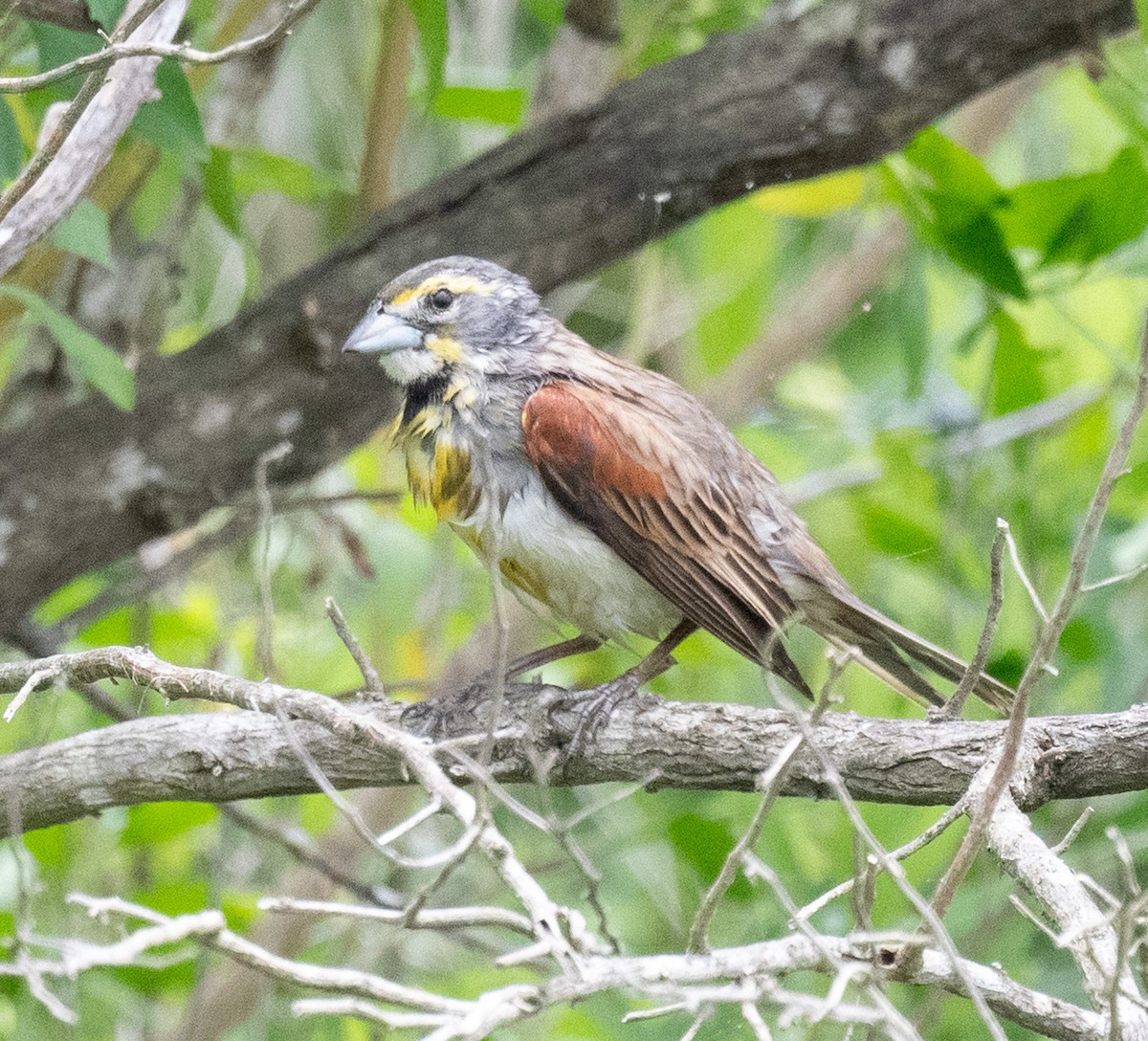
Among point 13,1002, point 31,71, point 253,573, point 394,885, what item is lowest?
point 394,885

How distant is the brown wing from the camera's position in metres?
3.73

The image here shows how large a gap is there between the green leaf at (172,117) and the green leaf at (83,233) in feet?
0.80

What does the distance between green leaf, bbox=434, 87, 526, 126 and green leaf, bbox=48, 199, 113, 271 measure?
1.49m

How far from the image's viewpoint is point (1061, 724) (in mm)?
2801

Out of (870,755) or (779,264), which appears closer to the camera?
(870,755)

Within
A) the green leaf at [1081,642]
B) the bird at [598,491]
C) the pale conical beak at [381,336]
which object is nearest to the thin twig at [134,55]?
the bird at [598,491]

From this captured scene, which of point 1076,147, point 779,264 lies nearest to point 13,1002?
point 779,264

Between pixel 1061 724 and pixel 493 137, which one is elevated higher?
pixel 493 137

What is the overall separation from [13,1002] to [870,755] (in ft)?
8.66

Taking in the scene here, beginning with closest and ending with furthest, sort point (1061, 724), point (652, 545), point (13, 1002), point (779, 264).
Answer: point (1061, 724), point (652, 545), point (13, 1002), point (779, 264)

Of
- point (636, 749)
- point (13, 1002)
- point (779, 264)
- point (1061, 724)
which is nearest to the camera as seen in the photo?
point (1061, 724)

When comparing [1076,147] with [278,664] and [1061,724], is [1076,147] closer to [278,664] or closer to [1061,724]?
[278,664]

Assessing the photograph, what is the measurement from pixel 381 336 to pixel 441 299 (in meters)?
0.20

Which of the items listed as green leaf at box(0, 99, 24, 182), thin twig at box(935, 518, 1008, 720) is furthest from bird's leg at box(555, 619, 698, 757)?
green leaf at box(0, 99, 24, 182)
